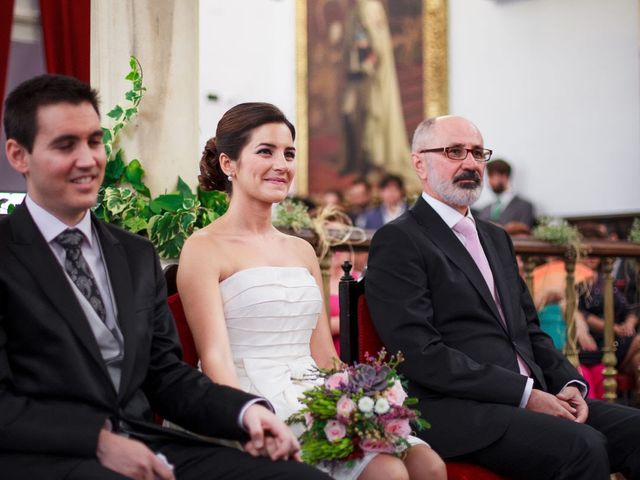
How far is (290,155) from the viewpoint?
12.2 ft

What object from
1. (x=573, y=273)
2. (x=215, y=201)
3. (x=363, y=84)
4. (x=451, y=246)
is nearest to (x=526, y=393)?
(x=451, y=246)

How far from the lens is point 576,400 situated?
12.7 feet

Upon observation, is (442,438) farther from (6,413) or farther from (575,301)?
(575,301)

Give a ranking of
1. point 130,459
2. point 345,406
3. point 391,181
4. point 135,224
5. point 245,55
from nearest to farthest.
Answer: point 130,459
point 345,406
point 135,224
point 391,181
point 245,55

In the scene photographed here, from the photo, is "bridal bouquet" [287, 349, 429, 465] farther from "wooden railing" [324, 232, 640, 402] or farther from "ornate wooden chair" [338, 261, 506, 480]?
"wooden railing" [324, 232, 640, 402]

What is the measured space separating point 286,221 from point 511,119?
6624mm

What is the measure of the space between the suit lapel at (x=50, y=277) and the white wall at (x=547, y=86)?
858 cm

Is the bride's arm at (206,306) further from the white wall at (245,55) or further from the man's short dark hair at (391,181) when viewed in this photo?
the white wall at (245,55)

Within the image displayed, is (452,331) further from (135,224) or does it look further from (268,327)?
(135,224)

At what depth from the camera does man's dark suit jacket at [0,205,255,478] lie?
8.07 feet

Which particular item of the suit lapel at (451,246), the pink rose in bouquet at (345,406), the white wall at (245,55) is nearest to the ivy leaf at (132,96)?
the suit lapel at (451,246)

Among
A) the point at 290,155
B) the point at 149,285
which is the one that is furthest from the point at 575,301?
the point at 149,285

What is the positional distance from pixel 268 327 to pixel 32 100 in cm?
129

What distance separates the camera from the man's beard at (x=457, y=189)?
4.12m
